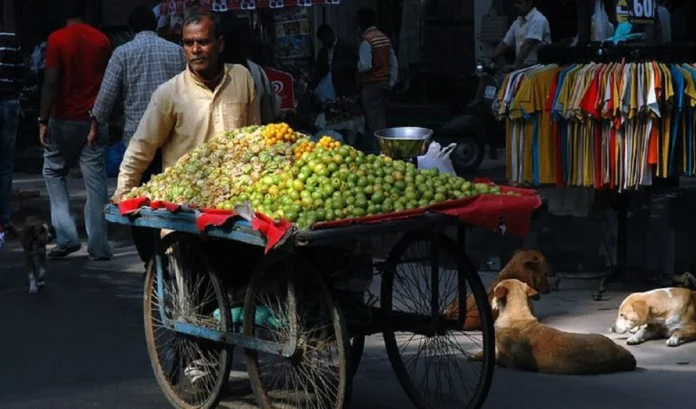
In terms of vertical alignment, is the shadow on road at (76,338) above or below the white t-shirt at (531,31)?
below

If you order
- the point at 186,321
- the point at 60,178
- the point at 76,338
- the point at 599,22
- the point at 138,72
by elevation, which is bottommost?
the point at 76,338

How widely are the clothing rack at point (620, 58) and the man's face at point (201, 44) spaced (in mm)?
3381

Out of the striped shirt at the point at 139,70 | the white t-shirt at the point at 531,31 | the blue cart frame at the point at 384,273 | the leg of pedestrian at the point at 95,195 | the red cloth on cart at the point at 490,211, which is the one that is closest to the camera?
the blue cart frame at the point at 384,273

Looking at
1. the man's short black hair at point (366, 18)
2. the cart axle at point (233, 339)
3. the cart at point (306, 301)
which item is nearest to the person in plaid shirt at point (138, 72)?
the cart at point (306, 301)

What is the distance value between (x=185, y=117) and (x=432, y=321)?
1826 mm

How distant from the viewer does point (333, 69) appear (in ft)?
57.8

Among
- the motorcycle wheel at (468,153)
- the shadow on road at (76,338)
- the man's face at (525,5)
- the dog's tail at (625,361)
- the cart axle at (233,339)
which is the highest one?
the man's face at (525,5)

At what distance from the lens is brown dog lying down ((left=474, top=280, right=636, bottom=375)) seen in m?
7.39

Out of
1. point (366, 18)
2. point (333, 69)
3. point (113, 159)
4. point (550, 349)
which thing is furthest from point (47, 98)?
point (333, 69)

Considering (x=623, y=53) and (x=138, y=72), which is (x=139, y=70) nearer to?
(x=138, y=72)

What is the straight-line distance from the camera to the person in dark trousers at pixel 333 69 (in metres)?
16.6

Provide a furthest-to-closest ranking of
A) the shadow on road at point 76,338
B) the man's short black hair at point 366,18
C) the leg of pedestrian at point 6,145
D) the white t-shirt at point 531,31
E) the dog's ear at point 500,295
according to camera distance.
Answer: the man's short black hair at point 366,18
the white t-shirt at point 531,31
the leg of pedestrian at point 6,145
the dog's ear at point 500,295
the shadow on road at point 76,338

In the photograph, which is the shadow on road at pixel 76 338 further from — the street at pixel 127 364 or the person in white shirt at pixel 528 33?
the person in white shirt at pixel 528 33

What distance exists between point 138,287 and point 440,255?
4493 mm
